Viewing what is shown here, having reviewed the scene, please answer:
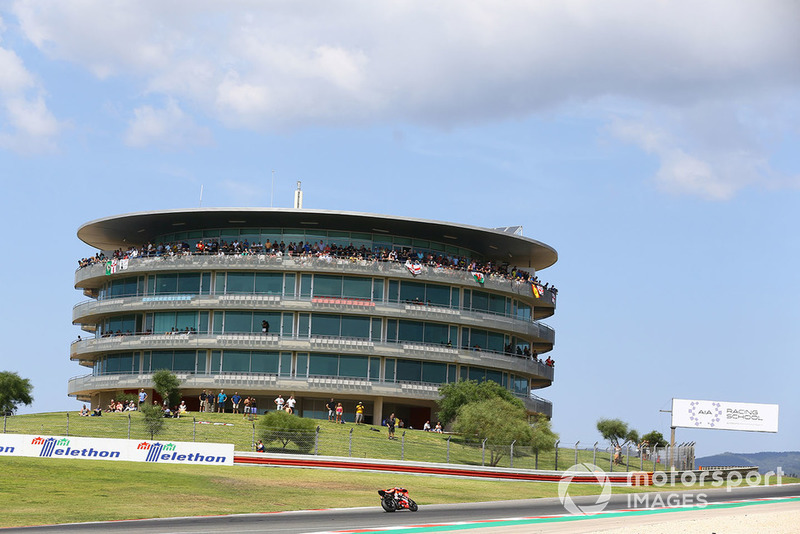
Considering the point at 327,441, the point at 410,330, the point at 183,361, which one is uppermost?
the point at 410,330

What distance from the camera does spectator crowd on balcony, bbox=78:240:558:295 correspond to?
242ft

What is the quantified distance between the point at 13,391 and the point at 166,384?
68.3 feet

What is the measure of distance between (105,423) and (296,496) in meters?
20.9

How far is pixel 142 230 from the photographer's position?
3177 inches

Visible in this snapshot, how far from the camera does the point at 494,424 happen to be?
5931 cm

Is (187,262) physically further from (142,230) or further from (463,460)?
(463,460)

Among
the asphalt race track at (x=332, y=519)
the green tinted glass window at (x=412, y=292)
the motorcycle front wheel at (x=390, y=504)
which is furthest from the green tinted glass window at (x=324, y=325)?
the motorcycle front wheel at (x=390, y=504)

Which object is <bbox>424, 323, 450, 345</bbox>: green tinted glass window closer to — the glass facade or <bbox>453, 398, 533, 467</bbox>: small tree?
the glass facade

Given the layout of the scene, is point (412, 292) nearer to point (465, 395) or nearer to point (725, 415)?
point (465, 395)

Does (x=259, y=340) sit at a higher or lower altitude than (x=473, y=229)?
lower

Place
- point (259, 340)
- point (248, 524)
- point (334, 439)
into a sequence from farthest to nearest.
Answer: point (259, 340)
point (334, 439)
point (248, 524)

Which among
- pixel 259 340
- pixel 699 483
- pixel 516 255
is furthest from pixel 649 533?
pixel 516 255

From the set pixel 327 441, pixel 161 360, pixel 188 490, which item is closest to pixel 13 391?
pixel 161 360

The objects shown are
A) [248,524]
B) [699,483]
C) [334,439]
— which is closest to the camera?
[248,524]
